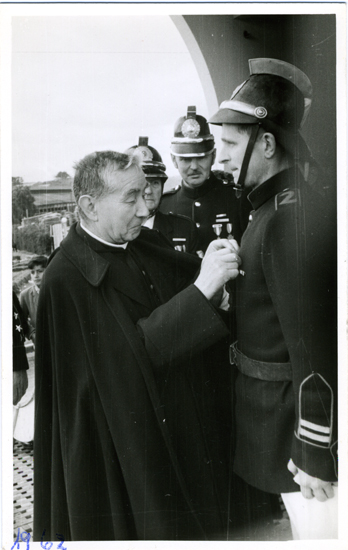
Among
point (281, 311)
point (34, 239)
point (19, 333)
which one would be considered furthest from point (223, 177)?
point (19, 333)

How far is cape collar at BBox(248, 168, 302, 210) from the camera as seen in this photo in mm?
2283

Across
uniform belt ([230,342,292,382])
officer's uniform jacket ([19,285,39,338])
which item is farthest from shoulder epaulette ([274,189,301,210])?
officer's uniform jacket ([19,285,39,338])

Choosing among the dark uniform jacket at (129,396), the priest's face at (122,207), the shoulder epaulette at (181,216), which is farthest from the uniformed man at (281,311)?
the priest's face at (122,207)

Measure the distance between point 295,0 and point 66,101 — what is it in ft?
3.86

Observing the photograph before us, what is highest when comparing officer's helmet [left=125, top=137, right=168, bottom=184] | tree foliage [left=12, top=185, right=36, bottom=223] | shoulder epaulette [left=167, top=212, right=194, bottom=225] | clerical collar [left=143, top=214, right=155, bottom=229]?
officer's helmet [left=125, top=137, right=168, bottom=184]

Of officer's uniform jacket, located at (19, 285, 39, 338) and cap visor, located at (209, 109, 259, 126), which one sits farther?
officer's uniform jacket, located at (19, 285, 39, 338)

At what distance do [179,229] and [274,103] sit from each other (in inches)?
27.8

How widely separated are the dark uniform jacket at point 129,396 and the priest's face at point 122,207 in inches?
2.7

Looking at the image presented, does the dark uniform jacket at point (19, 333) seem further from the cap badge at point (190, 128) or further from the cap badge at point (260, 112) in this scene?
the cap badge at point (260, 112)

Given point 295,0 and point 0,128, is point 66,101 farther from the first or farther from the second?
point 295,0

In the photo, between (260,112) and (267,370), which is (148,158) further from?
(267,370)

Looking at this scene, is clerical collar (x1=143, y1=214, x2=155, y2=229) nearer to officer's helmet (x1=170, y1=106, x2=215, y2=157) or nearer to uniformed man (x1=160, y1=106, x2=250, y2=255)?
uniformed man (x1=160, y1=106, x2=250, y2=255)

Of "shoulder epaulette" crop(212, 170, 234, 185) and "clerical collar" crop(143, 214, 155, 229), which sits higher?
"shoulder epaulette" crop(212, 170, 234, 185)
